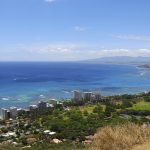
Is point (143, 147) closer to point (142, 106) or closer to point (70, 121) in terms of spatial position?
point (70, 121)

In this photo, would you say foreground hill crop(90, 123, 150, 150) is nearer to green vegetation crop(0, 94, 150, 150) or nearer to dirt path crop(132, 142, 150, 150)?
dirt path crop(132, 142, 150, 150)

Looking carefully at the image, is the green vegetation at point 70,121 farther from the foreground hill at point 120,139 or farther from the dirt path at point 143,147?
the dirt path at point 143,147

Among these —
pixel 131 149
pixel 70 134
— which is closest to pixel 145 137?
pixel 131 149

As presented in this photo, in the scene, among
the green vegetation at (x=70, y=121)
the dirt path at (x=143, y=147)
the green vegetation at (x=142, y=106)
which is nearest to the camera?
the dirt path at (x=143, y=147)

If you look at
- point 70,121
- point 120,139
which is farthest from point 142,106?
point 120,139

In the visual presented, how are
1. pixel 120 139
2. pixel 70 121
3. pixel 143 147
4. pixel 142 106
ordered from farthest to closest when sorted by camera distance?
pixel 142 106
pixel 70 121
pixel 120 139
pixel 143 147

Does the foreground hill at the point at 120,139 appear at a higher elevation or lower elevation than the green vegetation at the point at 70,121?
higher

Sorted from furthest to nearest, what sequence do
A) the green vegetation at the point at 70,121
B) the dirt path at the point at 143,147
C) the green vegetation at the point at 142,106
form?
the green vegetation at the point at 142,106, the green vegetation at the point at 70,121, the dirt path at the point at 143,147

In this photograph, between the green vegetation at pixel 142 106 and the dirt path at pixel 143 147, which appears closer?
the dirt path at pixel 143 147

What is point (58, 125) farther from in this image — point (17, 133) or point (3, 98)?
point (3, 98)

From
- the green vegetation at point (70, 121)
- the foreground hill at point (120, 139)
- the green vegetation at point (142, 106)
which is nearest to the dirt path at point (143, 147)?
the foreground hill at point (120, 139)

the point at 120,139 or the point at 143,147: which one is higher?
the point at 120,139
